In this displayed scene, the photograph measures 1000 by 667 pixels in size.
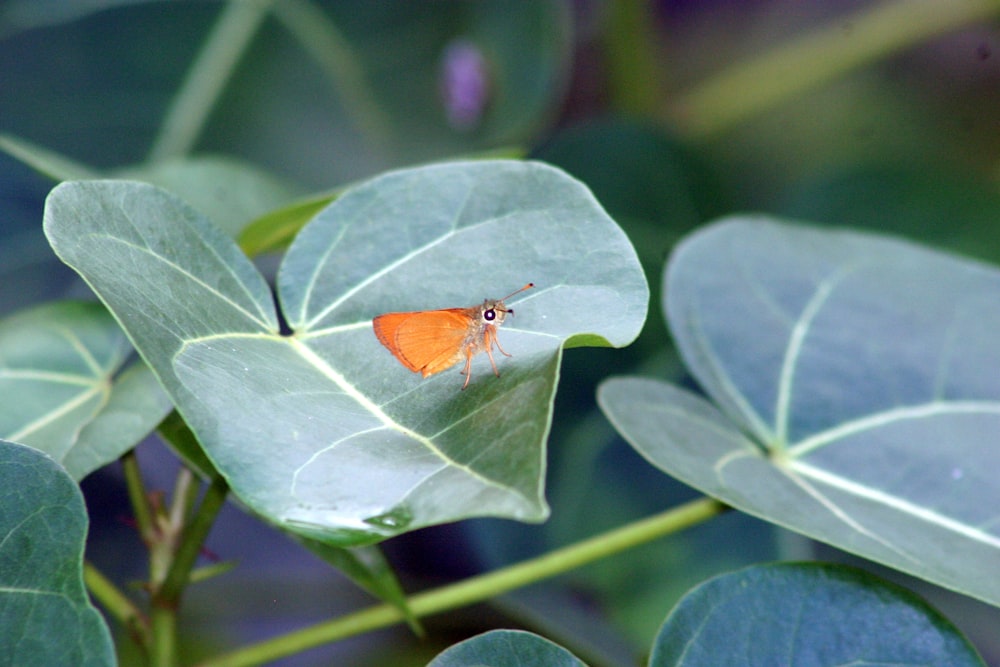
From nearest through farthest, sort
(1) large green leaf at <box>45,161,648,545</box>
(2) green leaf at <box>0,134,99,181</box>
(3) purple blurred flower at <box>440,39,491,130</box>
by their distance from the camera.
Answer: (1) large green leaf at <box>45,161,648,545</box> < (2) green leaf at <box>0,134,99,181</box> < (3) purple blurred flower at <box>440,39,491,130</box>

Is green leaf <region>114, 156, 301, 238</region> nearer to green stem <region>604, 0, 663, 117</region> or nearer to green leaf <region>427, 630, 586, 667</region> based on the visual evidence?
green leaf <region>427, 630, 586, 667</region>

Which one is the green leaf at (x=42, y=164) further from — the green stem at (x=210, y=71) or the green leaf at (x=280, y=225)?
the green stem at (x=210, y=71)

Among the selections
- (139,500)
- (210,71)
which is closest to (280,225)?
(139,500)

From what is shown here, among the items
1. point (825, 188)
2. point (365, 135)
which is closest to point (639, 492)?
point (825, 188)

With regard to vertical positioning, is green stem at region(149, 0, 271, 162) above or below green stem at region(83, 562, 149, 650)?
above

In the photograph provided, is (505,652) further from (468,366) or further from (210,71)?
(210,71)

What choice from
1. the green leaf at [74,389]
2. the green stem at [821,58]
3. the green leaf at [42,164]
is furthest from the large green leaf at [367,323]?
the green stem at [821,58]

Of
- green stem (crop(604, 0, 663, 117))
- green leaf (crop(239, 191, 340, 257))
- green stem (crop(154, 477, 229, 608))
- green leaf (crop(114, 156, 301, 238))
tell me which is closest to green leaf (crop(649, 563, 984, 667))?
green stem (crop(154, 477, 229, 608))
